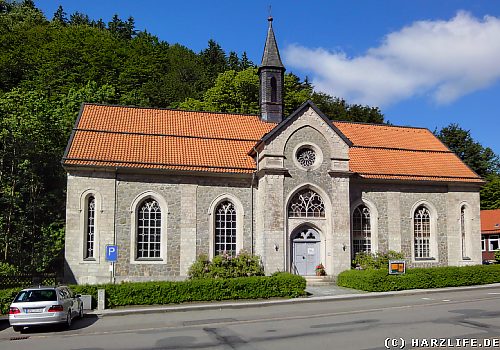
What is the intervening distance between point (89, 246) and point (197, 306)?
8203 millimetres

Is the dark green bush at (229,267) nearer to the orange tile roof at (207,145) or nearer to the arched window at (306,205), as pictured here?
the arched window at (306,205)

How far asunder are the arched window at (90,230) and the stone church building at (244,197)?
0.17ft

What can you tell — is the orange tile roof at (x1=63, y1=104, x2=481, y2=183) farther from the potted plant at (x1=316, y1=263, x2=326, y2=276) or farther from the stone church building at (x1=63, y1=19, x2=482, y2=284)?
the potted plant at (x1=316, y1=263, x2=326, y2=276)

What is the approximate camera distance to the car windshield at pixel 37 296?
16.0 m

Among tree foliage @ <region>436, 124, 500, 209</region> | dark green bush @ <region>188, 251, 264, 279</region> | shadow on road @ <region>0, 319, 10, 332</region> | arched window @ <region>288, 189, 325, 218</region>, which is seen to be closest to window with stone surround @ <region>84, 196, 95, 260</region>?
dark green bush @ <region>188, 251, 264, 279</region>

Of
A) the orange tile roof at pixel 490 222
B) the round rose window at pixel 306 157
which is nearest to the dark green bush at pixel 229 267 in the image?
the round rose window at pixel 306 157

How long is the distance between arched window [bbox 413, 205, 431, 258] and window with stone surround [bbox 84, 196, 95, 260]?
18.9m

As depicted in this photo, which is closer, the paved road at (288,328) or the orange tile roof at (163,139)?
the paved road at (288,328)

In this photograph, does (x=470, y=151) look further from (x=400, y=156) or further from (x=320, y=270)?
(x=320, y=270)

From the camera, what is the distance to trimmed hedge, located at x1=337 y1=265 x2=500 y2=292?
24.4 meters

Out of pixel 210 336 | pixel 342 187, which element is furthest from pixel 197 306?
pixel 342 187

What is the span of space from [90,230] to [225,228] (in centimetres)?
710

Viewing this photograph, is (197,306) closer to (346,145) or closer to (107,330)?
(107,330)

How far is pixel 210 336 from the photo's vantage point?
1393 cm
